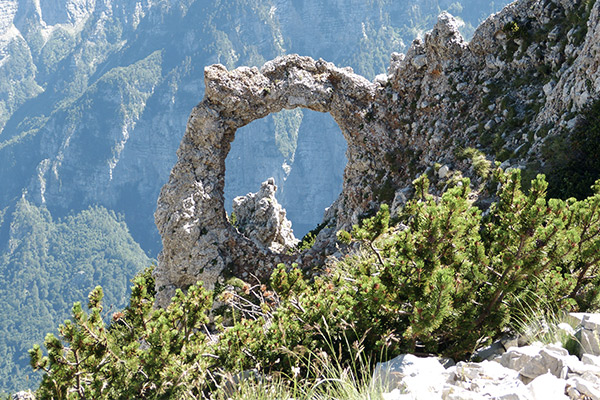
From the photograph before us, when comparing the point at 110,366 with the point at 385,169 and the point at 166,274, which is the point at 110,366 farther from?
the point at 385,169

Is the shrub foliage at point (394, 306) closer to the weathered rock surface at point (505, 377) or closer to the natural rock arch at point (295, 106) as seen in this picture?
the weathered rock surface at point (505, 377)

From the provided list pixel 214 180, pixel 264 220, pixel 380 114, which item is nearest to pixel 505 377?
pixel 214 180

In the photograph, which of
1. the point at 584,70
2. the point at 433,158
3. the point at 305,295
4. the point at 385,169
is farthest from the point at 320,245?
the point at 305,295

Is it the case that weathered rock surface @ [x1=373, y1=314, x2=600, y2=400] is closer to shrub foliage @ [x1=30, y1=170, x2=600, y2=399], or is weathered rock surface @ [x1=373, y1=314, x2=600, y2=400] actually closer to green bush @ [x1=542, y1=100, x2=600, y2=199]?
shrub foliage @ [x1=30, y1=170, x2=600, y2=399]

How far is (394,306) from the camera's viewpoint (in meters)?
7.08

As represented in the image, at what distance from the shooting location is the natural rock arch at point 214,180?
21.8 meters

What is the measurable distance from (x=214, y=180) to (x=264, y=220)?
990 centimetres

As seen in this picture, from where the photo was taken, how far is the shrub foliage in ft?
22.1

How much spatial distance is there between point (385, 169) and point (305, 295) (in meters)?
15.3

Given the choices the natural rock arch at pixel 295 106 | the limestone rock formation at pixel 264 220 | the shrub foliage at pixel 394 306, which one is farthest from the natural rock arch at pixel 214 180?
the shrub foliage at pixel 394 306

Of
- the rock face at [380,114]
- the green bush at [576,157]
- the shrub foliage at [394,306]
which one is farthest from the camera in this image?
the rock face at [380,114]

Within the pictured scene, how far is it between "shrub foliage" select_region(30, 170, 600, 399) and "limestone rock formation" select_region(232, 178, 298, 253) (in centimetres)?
2138

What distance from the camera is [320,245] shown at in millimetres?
23359

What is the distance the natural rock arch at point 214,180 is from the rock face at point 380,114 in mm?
43
